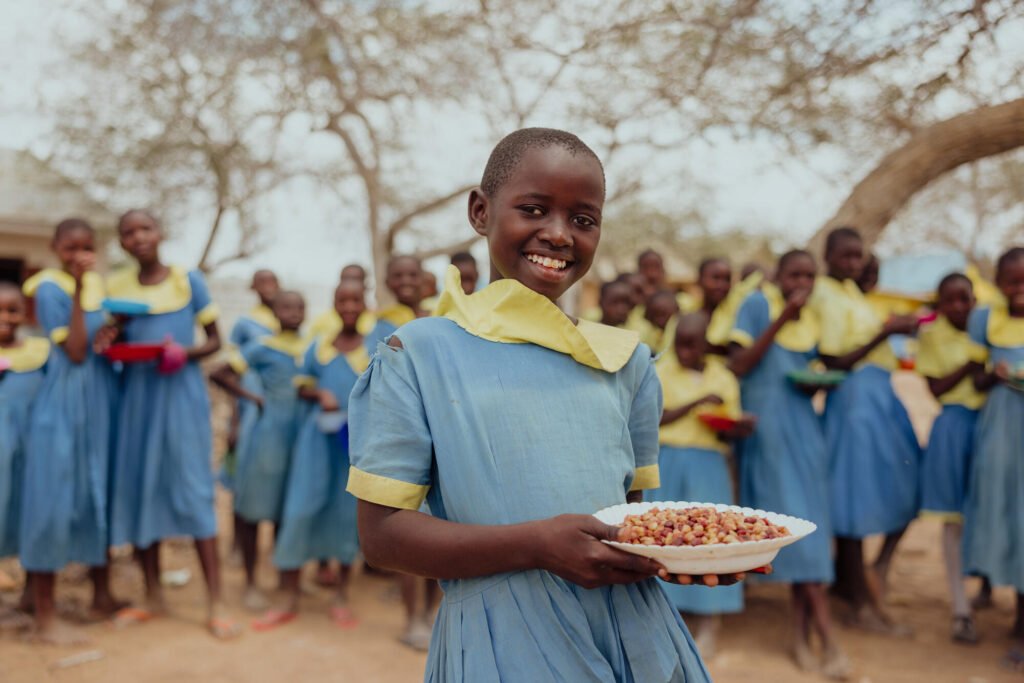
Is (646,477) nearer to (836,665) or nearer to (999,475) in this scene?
(836,665)

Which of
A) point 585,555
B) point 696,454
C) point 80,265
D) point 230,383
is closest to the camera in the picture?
point 585,555

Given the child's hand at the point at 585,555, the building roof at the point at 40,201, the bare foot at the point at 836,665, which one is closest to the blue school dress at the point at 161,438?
the bare foot at the point at 836,665

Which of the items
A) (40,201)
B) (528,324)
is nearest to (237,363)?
(528,324)

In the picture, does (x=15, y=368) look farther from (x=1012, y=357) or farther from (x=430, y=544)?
(x=1012, y=357)

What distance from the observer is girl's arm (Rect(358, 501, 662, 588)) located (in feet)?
4.01

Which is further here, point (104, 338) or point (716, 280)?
point (716, 280)

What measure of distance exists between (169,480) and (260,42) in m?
6.66

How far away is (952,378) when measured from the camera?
457 cm

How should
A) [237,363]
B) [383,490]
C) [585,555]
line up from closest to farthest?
1. [585,555]
2. [383,490]
3. [237,363]

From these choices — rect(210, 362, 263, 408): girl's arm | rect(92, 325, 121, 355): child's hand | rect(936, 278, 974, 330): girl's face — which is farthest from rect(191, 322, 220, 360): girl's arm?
rect(936, 278, 974, 330): girl's face

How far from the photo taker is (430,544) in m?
1.34

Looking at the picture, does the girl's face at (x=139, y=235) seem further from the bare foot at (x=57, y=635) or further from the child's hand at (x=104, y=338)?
the bare foot at (x=57, y=635)

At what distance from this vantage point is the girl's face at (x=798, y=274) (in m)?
4.38

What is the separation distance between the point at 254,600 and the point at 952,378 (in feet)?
13.1
